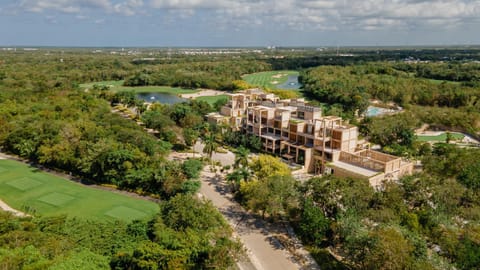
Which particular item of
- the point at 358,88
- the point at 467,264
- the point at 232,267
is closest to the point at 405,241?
the point at 467,264

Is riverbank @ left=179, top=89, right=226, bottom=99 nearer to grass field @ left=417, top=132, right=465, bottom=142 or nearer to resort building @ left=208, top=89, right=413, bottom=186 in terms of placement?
resort building @ left=208, top=89, right=413, bottom=186

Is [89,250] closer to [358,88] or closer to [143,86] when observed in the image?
[358,88]

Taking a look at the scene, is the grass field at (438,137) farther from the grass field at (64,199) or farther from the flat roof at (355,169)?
the grass field at (64,199)

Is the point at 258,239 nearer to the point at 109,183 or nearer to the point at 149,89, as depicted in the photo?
the point at 109,183

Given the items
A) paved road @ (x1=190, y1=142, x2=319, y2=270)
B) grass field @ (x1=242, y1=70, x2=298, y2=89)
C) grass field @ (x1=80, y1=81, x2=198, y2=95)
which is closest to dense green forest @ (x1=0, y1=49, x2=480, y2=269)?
paved road @ (x1=190, y1=142, x2=319, y2=270)

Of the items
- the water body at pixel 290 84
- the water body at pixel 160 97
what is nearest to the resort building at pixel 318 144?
the water body at pixel 160 97

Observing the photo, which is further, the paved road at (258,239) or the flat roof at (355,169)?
the flat roof at (355,169)
